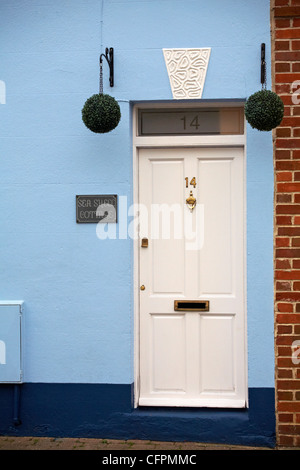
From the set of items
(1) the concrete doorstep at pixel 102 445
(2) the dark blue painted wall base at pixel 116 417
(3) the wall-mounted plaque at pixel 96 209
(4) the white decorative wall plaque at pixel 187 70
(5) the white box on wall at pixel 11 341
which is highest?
(4) the white decorative wall plaque at pixel 187 70

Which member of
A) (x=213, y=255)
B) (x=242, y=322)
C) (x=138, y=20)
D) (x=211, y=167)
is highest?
(x=138, y=20)

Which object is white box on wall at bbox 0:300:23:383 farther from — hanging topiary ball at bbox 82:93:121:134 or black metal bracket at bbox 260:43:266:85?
black metal bracket at bbox 260:43:266:85

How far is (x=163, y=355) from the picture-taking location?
4.75 meters

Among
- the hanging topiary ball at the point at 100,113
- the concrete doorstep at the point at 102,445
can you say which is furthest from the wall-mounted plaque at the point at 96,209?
the concrete doorstep at the point at 102,445

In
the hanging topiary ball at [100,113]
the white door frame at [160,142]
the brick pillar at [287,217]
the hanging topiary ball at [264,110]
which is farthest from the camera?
the white door frame at [160,142]

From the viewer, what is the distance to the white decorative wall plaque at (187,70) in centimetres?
455

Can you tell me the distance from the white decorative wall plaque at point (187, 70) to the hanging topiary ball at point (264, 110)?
20.7 inches

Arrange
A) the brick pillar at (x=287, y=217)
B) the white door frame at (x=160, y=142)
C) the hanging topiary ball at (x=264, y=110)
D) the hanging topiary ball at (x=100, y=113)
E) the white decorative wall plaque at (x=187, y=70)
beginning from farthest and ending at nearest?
the white door frame at (x=160, y=142) < the white decorative wall plaque at (x=187, y=70) < the brick pillar at (x=287, y=217) < the hanging topiary ball at (x=100, y=113) < the hanging topiary ball at (x=264, y=110)

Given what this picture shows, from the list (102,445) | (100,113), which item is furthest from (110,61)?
(102,445)

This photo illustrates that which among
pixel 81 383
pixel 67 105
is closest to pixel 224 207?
pixel 67 105

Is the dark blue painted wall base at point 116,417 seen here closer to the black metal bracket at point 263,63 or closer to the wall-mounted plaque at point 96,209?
the wall-mounted plaque at point 96,209
